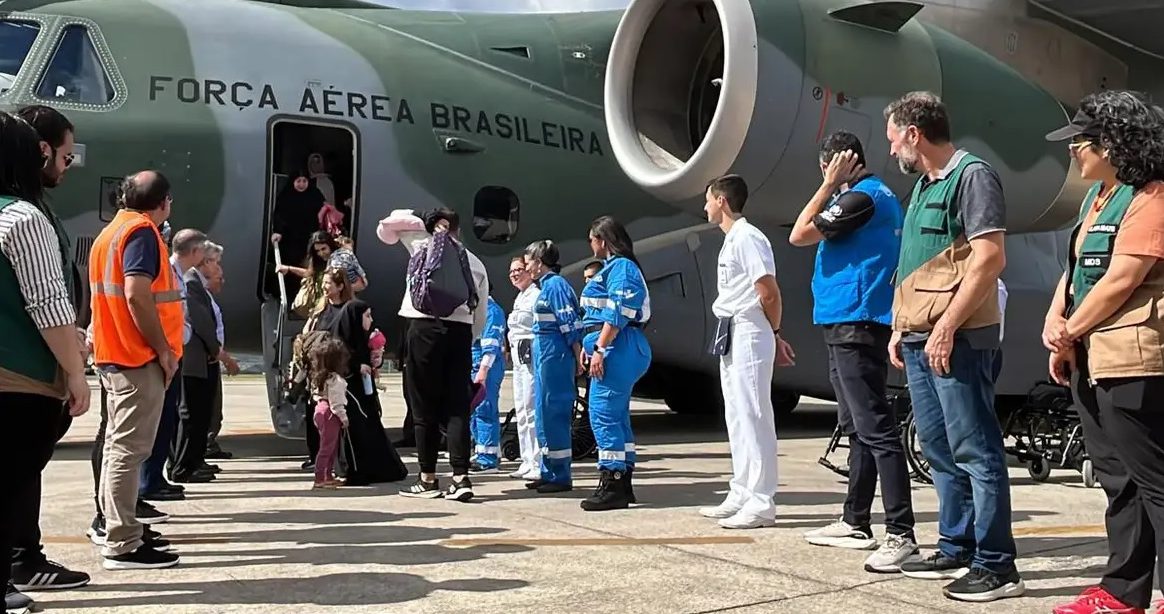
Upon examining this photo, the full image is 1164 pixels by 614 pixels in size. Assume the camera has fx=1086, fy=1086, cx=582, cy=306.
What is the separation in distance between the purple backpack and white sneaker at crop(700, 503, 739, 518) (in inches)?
65.6

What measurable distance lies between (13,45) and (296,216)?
7.46 ft

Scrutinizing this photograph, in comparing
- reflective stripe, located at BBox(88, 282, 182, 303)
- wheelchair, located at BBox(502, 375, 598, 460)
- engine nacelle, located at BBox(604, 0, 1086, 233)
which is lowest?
wheelchair, located at BBox(502, 375, 598, 460)

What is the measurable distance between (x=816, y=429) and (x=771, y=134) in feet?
15.0

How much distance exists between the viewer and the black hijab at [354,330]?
6.52 metres

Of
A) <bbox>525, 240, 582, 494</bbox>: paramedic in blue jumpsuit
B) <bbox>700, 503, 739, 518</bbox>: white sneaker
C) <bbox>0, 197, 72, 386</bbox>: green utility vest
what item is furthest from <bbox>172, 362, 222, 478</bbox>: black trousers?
<bbox>0, 197, 72, 386</bbox>: green utility vest

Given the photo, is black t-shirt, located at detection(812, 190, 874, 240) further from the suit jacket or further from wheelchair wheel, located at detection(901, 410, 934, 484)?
the suit jacket

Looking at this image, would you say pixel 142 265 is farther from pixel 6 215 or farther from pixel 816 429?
pixel 816 429

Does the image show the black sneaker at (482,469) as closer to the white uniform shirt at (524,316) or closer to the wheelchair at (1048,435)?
the white uniform shirt at (524,316)

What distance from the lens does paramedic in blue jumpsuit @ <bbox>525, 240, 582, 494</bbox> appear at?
6270 mm

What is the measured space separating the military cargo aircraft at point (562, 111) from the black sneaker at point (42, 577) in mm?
3440

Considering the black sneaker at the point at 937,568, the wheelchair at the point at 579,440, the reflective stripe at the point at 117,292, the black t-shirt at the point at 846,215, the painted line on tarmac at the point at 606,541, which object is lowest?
the black sneaker at the point at 937,568

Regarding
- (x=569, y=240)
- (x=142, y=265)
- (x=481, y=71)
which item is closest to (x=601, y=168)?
(x=569, y=240)

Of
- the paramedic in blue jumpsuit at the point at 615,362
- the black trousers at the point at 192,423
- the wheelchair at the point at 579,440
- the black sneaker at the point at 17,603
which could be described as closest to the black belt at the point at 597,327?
the paramedic in blue jumpsuit at the point at 615,362

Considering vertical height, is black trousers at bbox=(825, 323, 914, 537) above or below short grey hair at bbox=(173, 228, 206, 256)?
below
